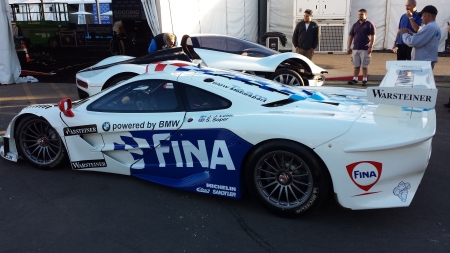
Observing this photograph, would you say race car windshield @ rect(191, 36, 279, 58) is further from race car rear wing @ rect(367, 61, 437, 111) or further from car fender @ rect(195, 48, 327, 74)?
race car rear wing @ rect(367, 61, 437, 111)

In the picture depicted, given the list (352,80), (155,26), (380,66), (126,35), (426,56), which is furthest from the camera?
(126,35)

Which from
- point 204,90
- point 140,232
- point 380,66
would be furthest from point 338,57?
point 140,232

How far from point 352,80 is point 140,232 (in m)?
8.52

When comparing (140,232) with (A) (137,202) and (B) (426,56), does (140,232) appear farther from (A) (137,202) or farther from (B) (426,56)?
(B) (426,56)

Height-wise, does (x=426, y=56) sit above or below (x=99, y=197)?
above

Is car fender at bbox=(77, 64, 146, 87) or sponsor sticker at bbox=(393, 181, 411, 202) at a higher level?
car fender at bbox=(77, 64, 146, 87)

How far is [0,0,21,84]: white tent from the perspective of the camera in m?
11.3

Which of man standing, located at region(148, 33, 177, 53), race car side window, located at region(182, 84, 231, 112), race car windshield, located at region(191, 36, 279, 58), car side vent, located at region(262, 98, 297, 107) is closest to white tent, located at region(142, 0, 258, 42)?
man standing, located at region(148, 33, 177, 53)

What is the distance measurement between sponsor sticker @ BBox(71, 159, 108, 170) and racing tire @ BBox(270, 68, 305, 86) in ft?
14.6

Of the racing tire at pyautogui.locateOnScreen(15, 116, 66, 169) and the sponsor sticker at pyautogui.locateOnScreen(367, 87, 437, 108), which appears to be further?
the racing tire at pyautogui.locateOnScreen(15, 116, 66, 169)

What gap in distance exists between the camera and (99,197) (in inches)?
169

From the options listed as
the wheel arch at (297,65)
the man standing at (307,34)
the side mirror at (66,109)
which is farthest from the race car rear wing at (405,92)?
the man standing at (307,34)

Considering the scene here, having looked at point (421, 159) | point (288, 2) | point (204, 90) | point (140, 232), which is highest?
point (288, 2)

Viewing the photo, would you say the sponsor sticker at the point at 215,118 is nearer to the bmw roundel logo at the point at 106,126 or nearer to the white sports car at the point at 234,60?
the bmw roundel logo at the point at 106,126
